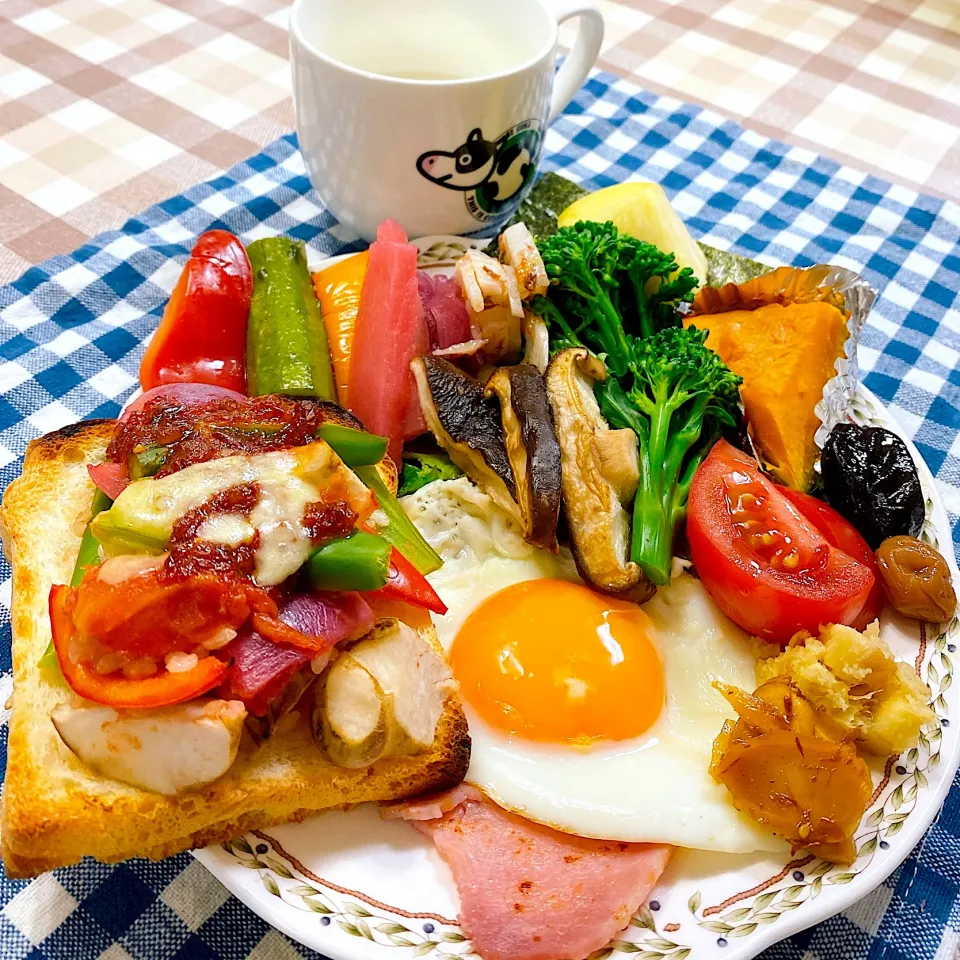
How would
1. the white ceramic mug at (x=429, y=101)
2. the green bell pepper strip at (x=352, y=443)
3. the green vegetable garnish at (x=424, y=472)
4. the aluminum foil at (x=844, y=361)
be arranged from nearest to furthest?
the green bell pepper strip at (x=352, y=443)
the green vegetable garnish at (x=424, y=472)
the aluminum foil at (x=844, y=361)
the white ceramic mug at (x=429, y=101)

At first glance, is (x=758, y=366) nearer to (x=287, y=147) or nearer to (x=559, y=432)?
(x=559, y=432)

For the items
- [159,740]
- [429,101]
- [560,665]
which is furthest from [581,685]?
[429,101]

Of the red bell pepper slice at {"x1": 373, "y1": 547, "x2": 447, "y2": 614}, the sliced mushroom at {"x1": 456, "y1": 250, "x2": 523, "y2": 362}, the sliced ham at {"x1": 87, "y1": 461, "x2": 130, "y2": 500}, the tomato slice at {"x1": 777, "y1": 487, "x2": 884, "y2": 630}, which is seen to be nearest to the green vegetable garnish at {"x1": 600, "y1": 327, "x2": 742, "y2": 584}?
the tomato slice at {"x1": 777, "y1": 487, "x2": 884, "y2": 630}

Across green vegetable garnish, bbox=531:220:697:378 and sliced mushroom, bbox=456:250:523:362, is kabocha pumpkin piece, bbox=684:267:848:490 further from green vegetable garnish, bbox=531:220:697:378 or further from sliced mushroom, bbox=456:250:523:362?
sliced mushroom, bbox=456:250:523:362

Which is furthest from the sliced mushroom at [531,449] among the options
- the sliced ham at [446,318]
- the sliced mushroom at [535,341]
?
the sliced ham at [446,318]

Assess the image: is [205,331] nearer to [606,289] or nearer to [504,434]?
[504,434]

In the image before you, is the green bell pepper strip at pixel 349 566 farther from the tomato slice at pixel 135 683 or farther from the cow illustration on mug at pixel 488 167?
the cow illustration on mug at pixel 488 167
